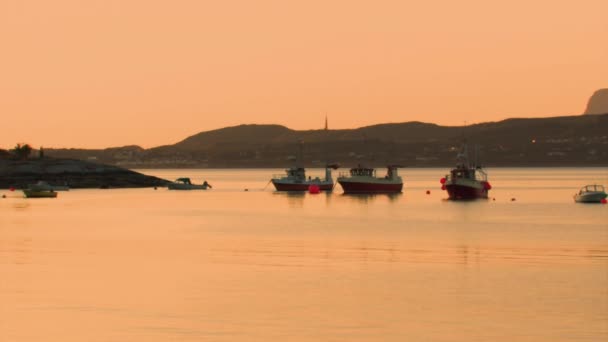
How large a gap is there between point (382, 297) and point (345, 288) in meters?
2.86

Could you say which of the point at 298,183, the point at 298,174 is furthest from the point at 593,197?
the point at 298,174

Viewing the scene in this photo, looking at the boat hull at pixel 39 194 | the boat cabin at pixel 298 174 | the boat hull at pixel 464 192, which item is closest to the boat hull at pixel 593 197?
the boat hull at pixel 464 192

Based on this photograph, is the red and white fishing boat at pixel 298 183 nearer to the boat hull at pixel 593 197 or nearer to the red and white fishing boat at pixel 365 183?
the red and white fishing boat at pixel 365 183

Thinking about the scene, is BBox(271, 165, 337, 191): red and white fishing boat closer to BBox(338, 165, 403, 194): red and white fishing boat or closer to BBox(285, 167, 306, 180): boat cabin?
BBox(285, 167, 306, 180): boat cabin

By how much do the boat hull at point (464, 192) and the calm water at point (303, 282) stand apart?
53.9 m

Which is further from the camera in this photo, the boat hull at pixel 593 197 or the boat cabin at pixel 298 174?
the boat cabin at pixel 298 174

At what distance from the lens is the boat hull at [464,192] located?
14100 centimetres

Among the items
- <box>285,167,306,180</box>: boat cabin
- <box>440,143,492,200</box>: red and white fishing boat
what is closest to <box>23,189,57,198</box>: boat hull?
<box>285,167,306,180</box>: boat cabin

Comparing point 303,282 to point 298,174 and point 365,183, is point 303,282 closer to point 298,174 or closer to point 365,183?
point 365,183

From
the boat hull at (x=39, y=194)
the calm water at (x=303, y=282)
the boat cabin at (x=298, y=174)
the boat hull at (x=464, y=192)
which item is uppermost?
the boat cabin at (x=298, y=174)

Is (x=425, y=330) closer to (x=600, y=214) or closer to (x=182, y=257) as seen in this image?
(x=182, y=257)

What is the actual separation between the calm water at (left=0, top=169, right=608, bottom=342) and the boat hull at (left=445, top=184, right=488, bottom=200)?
5385 cm

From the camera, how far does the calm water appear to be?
30.9 m

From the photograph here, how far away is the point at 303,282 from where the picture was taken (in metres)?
42.1
